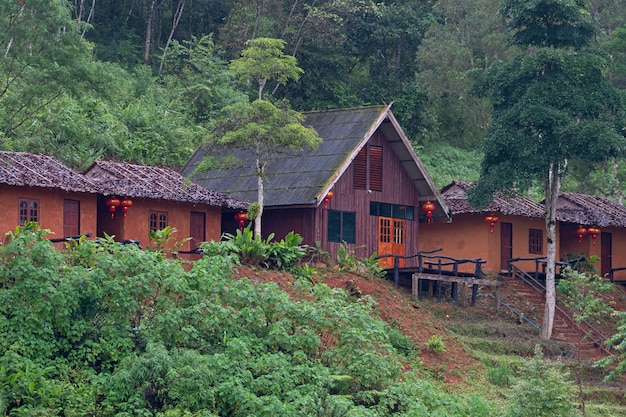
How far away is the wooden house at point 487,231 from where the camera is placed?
37.6 m

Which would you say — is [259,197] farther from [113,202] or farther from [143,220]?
[113,202]

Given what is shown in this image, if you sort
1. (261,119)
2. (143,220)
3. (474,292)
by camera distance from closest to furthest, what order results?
1. (143,220)
2. (261,119)
3. (474,292)

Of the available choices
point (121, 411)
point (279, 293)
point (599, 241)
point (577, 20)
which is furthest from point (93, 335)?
point (599, 241)

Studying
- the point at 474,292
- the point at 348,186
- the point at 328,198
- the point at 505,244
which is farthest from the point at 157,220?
the point at 505,244

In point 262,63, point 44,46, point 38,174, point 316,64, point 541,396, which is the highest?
point 316,64

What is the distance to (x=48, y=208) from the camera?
28719 millimetres

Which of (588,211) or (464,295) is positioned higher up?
(588,211)

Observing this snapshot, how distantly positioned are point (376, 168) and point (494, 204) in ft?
14.2

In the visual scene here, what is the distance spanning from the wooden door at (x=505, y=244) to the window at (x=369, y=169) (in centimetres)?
544

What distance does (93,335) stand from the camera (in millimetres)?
21031

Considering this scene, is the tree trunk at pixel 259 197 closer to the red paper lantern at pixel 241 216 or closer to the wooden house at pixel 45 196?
the red paper lantern at pixel 241 216

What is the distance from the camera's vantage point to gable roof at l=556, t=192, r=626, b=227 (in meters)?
39.2

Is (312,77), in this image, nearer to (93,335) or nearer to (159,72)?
(159,72)

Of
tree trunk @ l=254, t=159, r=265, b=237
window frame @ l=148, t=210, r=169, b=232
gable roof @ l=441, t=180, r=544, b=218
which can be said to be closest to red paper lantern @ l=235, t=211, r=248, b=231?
tree trunk @ l=254, t=159, r=265, b=237
